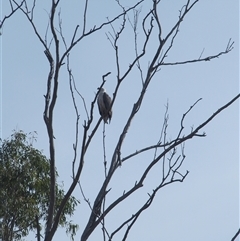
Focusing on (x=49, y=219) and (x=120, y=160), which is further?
(x=120, y=160)

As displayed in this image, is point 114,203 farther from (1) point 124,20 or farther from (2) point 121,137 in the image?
(1) point 124,20

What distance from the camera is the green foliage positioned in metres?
12.4

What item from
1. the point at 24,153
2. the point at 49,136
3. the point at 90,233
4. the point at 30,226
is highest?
the point at 24,153

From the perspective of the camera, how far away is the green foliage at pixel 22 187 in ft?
40.7

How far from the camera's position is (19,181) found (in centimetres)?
1261

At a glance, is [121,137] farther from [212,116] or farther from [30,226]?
[30,226]

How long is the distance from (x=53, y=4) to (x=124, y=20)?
587mm

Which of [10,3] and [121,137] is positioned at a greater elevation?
[10,3]

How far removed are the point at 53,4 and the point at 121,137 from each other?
0.99 m

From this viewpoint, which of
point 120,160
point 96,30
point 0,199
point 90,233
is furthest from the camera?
point 0,199

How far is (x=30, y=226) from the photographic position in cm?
1257

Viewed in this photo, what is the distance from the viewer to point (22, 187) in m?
12.7

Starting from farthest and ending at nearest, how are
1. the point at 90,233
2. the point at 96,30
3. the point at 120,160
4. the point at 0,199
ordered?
the point at 0,199 → the point at 96,30 → the point at 120,160 → the point at 90,233

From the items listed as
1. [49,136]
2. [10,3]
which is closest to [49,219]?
[49,136]
